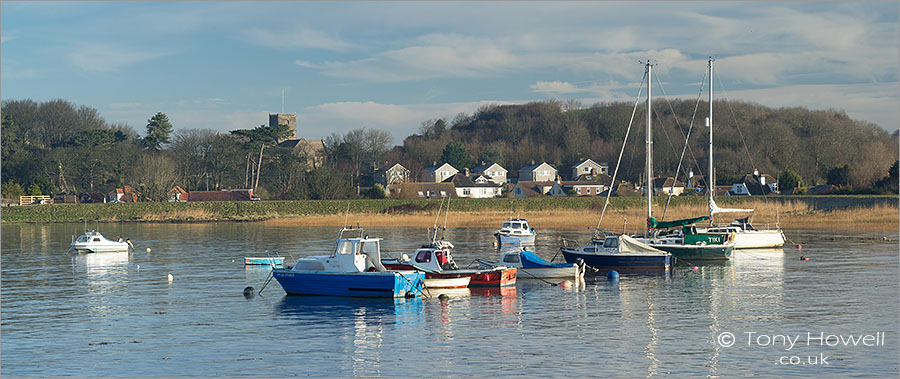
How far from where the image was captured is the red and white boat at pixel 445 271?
132ft

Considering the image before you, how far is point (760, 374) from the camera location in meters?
24.9

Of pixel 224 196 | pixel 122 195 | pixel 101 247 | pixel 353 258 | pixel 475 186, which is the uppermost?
pixel 475 186

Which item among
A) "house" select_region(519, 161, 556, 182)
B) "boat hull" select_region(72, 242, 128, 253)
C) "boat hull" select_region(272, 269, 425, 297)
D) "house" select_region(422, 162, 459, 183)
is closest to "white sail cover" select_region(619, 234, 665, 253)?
"boat hull" select_region(272, 269, 425, 297)

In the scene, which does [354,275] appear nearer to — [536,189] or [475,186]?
[475,186]

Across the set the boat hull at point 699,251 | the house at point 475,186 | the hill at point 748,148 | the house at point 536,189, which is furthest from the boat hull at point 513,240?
the house at point 536,189

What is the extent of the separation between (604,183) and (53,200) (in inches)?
3642

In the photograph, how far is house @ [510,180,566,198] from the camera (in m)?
159

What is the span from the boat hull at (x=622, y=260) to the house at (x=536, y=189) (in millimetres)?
106283

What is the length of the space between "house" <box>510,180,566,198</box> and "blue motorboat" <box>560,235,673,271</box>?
106 meters

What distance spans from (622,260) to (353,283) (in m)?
18.4

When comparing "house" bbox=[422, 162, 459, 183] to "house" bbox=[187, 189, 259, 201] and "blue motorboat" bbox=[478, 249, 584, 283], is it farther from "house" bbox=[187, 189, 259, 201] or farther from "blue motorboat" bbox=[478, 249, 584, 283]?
"blue motorboat" bbox=[478, 249, 584, 283]

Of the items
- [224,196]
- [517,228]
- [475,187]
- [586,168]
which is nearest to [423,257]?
[517,228]

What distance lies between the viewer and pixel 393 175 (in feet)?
549

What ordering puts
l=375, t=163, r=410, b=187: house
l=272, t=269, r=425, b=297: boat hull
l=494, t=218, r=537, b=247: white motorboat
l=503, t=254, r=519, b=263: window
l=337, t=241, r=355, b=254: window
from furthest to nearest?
l=375, t=163, r=410, b=187: house → l=494, t=218, r=537, b=247: white motorboat → l=503, t=254, r=519, b=263: window → l=337, t=241, r=355, b=254: window → l=272, t=269, r=425, b=297: boat hull
